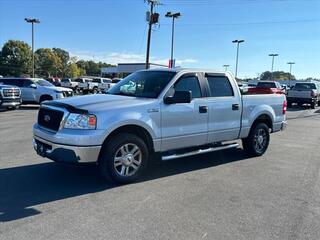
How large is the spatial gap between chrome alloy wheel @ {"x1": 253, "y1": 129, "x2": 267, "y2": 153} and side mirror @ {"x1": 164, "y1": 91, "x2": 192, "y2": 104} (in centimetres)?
280

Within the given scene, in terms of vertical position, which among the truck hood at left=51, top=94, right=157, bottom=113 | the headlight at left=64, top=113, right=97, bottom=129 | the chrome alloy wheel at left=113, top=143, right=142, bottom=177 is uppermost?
the truck hood at left=51, top=94, right=157, bottom=113

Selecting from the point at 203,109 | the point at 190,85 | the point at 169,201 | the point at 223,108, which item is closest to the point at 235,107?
the point at 223,108

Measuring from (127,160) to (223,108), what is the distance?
241 cm

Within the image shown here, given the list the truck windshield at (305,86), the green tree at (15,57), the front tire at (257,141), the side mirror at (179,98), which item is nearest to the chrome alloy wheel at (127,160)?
the side mirror at (179,98)

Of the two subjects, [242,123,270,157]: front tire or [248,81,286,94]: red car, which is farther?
[248,81,286,94]: red car

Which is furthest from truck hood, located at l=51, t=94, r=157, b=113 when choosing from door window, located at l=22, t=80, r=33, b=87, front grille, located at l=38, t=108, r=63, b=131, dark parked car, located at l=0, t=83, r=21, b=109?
door window, located at l=22, t=80, r=33, b=87

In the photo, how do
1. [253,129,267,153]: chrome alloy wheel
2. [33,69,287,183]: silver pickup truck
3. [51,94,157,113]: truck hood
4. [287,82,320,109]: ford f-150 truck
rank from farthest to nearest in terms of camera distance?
[287,82,320,109]: ford f-150 truck, [253,129,267,153]: chrome alloy wheel, [51,94,157,113]: truck hood, [33,69,287,183]: silver pickup truck

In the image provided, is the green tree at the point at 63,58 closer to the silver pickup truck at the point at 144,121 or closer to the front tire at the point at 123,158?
the silver pickup truck at the point at 144,121

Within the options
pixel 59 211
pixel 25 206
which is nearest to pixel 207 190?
pixel 59 211

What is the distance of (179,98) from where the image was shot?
6.31 m

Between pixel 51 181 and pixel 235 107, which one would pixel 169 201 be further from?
pixel 235 107

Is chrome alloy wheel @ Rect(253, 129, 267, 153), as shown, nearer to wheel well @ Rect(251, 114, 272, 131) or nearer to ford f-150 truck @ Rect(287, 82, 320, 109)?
wheel well @ Rect(251, 114, 272, 131)

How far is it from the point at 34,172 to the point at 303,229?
4519mm

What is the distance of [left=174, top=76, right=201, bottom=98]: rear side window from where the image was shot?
268 inches
